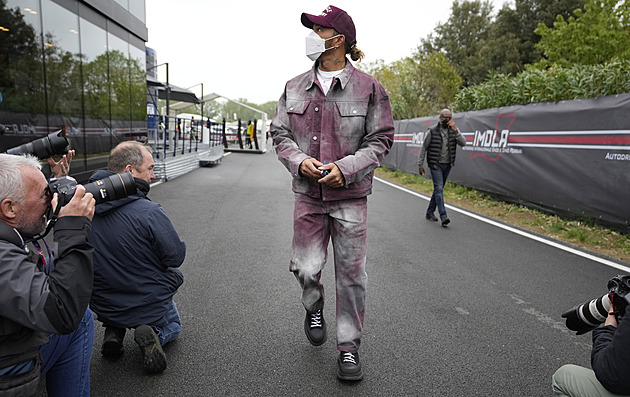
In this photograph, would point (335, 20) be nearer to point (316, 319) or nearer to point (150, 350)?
point (316, 319)

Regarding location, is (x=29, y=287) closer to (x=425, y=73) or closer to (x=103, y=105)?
(x=103, y=105)

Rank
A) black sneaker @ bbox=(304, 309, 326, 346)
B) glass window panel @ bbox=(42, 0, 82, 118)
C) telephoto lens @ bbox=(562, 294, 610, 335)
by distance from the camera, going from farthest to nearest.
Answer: glass window panel @ bbox=(42, 0, 82, 118) → black sneaker @ bbox=(304, 309, 326, 346) → telephoto lens @ bbox=(562, 294, 610, 335)

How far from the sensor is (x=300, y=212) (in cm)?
282

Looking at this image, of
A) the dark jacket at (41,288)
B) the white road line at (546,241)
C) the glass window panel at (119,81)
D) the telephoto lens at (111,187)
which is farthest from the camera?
the glass window panel at (119,81)

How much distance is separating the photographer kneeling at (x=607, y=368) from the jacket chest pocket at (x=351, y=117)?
160 cm

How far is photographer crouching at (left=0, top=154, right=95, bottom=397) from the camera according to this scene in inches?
57.5

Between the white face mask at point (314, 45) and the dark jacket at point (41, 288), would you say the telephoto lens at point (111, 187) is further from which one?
the white face mask at point (314, 45)

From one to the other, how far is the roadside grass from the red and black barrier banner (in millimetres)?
177

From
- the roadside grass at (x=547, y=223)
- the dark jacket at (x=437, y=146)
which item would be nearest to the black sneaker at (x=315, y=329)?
the roadside grass at (x=547, y=223)

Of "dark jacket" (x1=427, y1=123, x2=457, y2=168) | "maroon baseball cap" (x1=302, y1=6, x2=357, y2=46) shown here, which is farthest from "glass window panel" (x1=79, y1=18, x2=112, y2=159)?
"maroon baseball cap" (x1=302, y1=6, x2=357, y2=46)

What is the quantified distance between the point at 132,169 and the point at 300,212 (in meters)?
1.10

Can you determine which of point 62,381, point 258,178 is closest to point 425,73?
point 258,178

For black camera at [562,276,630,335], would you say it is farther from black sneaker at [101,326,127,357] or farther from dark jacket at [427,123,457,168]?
dark jacket at [427,123,457,168]

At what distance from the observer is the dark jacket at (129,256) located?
266 centimetres
